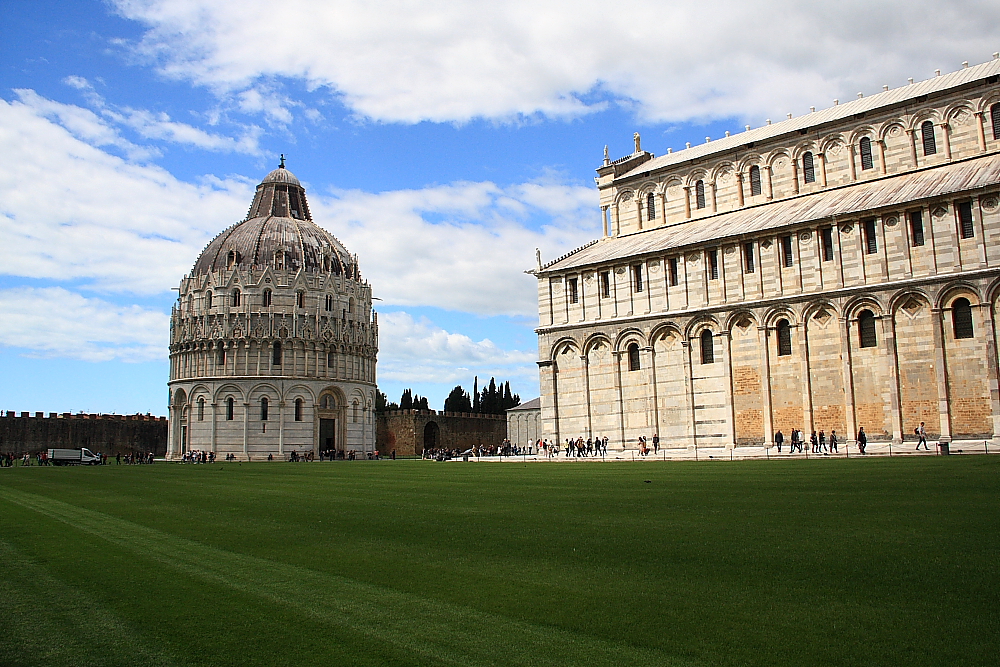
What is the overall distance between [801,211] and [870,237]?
4.78 metres

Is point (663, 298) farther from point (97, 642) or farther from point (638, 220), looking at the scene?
point (97, 642)

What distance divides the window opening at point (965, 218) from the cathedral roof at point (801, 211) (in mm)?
744

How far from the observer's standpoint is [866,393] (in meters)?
35.9

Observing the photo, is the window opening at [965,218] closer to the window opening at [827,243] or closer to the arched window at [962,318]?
the arched window at [962,318]

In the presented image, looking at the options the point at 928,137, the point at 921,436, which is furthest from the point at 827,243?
the point at 921,436

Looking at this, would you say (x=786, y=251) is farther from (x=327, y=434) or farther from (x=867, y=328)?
(x=327, y=434)

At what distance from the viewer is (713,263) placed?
135 ft

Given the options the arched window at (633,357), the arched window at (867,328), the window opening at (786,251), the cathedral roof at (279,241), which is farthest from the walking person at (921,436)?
the cathedral roof at (279,241)

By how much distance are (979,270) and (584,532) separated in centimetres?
3034

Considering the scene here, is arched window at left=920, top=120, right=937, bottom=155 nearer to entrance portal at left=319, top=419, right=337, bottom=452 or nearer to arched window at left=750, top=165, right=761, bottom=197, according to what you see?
arched window at left=750, top=165, right=761, bottom=197

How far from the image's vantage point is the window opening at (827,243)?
37562 millimetres

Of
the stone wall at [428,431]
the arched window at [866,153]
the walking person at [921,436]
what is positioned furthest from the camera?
the stone wall at [428,431]

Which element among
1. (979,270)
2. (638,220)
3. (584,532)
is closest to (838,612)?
(584,532)

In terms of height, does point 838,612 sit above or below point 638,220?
below
